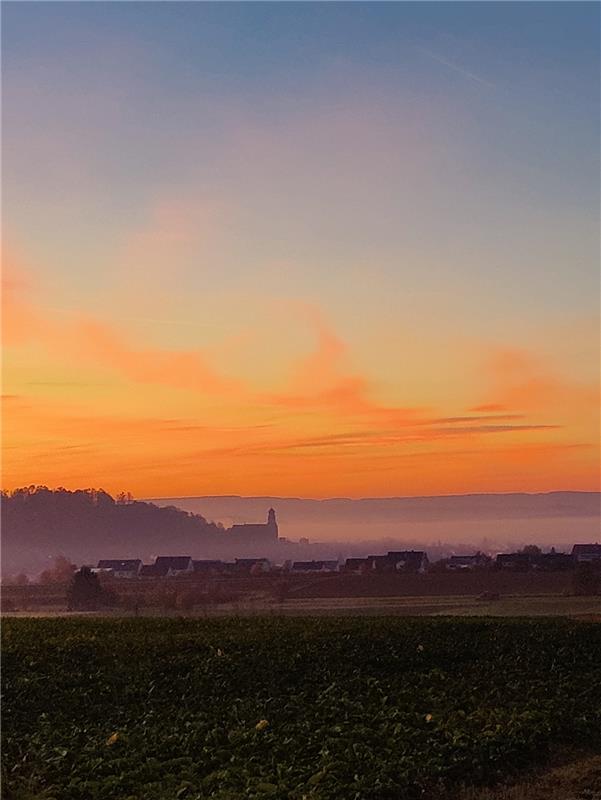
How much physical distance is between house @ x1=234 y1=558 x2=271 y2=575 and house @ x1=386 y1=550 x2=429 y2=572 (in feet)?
19.3

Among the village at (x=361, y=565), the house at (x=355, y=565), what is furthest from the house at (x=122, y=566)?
the house at (x=355, y=565)

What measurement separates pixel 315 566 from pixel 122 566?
386 inches

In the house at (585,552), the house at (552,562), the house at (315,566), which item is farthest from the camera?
the house at (315,566)

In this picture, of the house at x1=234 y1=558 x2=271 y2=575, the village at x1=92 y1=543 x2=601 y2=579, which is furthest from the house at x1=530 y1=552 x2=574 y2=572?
the house at x1=234 y1=558 x2=271 y2=575

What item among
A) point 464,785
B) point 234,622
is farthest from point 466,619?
point 464,785

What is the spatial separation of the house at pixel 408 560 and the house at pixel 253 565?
5884 millimetres

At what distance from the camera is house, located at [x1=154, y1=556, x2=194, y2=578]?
43.8 m

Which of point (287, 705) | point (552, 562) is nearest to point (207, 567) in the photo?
point (552, 562)

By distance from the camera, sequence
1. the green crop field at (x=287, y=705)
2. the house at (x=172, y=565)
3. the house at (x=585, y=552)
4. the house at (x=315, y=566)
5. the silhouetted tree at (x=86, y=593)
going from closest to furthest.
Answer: the green crop field at (x=287, y=705) → the silhouetted tree at (x=86, y=593) → the house at (x=585, y=552) → the house at (x=315, y=566) → the house at (x=172, y=565)

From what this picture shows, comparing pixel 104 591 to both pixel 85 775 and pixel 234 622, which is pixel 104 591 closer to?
pixel 234 622

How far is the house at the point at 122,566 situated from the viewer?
44500mm

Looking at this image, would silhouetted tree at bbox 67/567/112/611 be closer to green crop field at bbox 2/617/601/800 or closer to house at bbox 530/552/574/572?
green crop field at bbox 2/617/601/800

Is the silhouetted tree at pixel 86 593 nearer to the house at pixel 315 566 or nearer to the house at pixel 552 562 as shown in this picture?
the house at pixel 315 566

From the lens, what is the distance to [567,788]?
1279 cm
